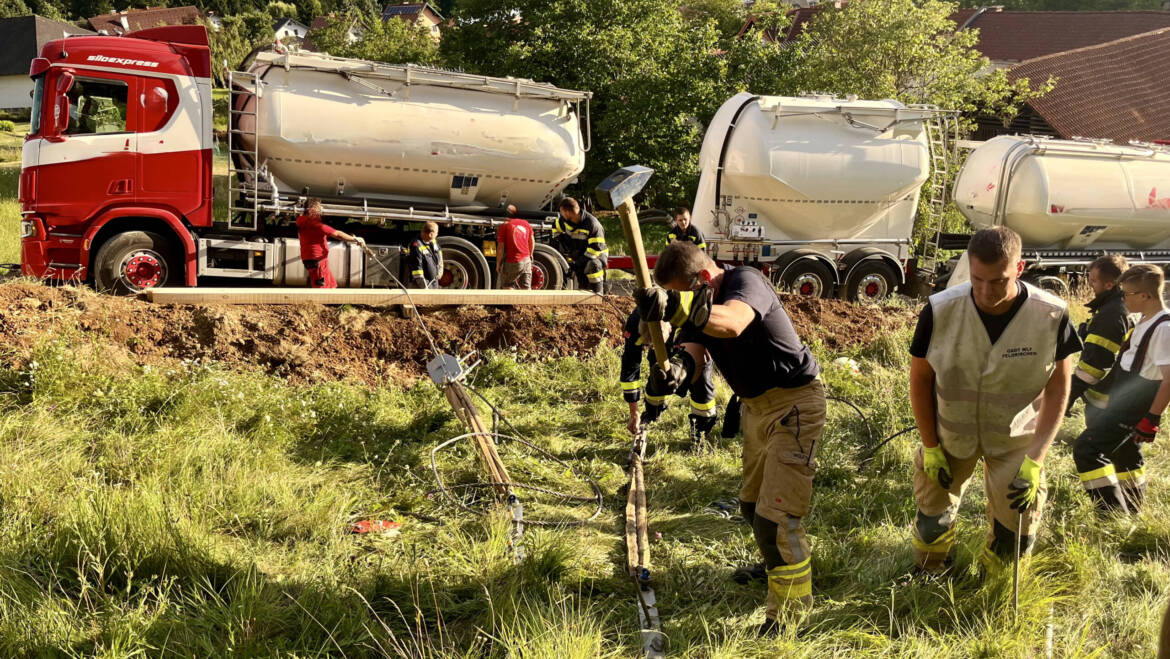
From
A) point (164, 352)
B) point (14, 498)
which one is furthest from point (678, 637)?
point (164, 352)

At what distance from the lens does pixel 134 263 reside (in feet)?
30.0

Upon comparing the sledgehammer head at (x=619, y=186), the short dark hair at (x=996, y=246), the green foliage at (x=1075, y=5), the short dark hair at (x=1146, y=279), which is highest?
the green foliage at (x=1075, y=5)

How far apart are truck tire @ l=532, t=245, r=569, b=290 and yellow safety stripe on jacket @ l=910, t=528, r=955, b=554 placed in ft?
25.3

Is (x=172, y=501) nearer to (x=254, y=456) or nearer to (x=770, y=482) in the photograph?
(x=254, y=456)

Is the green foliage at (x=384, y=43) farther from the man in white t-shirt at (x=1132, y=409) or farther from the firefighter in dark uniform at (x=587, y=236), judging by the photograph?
the man in white t-shirt at (x=1132, y=409)

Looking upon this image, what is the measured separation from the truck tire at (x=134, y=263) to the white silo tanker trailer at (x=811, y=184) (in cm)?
692

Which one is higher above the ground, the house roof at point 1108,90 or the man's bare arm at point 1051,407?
the house roof at point 1108,90

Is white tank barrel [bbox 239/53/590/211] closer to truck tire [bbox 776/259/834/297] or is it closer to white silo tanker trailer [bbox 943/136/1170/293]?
truck tire [bbox 776/259/834/297]

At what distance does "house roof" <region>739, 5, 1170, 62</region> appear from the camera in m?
33.3

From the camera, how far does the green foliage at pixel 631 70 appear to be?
17062mm

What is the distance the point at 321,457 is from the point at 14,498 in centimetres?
170

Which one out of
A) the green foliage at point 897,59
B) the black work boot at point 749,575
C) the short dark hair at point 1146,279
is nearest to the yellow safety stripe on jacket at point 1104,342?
the short dark hair at point 1146,279

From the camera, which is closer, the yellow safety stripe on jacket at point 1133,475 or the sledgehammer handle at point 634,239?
the sledgehammer handle at point 634,239

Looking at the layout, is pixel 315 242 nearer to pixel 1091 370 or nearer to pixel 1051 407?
pixel 1091 370
